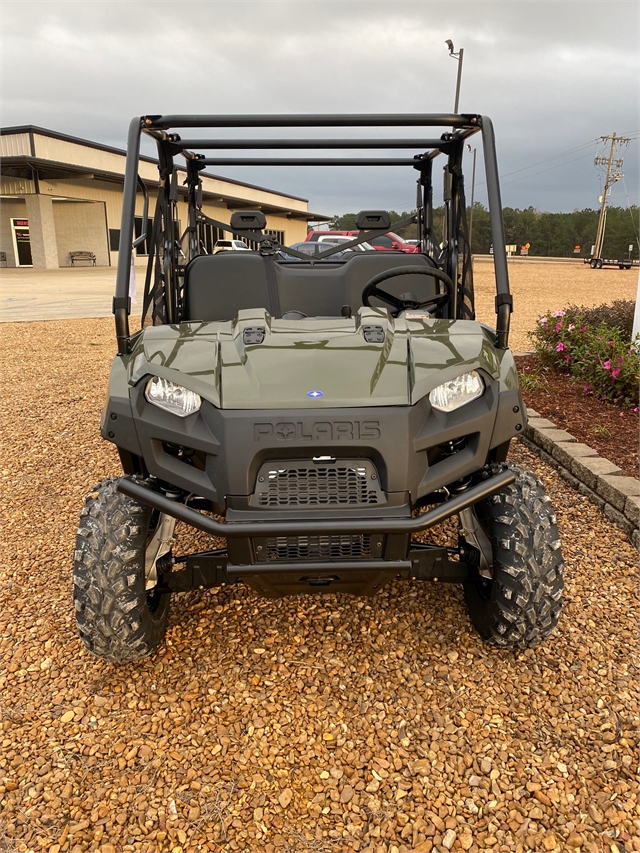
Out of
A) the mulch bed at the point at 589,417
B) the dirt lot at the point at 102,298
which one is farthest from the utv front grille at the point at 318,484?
the dirt lot at the point at 102,298

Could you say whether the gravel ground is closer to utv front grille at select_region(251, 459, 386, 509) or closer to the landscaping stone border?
the landscaping stone border

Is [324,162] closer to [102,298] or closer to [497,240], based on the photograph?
[497,240]

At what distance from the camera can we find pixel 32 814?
1.73 meters

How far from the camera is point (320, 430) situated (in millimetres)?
1876

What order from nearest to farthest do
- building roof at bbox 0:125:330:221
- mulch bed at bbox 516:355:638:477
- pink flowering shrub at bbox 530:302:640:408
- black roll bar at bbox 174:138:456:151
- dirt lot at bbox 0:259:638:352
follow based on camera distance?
black roll bar at bbox 174:138:456:151 → mulch bed at bbox 516:355:638:477 → pink flowering shrub at bbox 530:302:640:408 → dirt lot at bbox 0:259:638:352 → building roof at bbox 0:125:330:221

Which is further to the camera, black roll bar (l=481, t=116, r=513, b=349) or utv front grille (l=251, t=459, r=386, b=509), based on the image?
black roll bar (l=481, t=116, r=513, b=349)

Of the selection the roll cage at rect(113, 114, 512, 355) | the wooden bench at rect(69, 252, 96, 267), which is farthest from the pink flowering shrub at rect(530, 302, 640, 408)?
the wooden bench at rect(69, 252, 96, 267)

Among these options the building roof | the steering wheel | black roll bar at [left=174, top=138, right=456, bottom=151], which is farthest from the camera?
the building roof

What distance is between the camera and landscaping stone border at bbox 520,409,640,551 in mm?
3137

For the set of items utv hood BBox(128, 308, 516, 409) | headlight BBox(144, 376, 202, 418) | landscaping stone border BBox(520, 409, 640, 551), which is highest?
utv hood BBox(128, 308, 516, 409)

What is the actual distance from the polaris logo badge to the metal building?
74.0 ft

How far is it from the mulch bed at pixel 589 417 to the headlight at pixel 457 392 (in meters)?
1.84

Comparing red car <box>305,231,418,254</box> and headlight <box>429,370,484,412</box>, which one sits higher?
red car <box>305,231,418,254</box>

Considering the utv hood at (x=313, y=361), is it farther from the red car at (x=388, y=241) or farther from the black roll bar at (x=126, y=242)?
the red car at (x=388, y=241)
